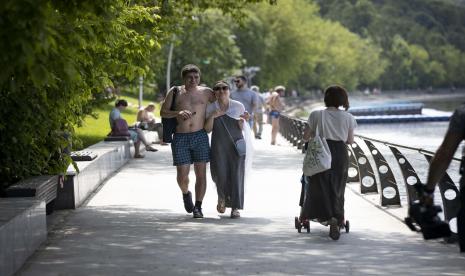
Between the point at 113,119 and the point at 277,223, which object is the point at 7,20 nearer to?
the point at 277,223

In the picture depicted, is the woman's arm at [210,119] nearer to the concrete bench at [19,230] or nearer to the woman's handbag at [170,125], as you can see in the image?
the woman's handbag at [170,125]

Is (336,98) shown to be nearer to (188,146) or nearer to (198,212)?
(188,146)

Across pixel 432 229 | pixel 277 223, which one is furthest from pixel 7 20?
pixel 277 223

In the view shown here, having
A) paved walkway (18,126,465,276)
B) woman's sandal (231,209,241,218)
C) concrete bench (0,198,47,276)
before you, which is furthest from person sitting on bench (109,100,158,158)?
concrete bench (0,198,47,276)

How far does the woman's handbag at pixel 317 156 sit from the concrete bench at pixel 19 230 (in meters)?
2.48

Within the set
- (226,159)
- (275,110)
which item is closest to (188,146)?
(226,159)

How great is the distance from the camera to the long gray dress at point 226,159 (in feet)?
42.0

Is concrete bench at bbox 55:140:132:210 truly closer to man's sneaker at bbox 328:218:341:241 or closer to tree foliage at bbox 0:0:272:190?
tree foliage at bbox 0:0:272:190

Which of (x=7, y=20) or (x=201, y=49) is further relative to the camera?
(x=201, y=49)

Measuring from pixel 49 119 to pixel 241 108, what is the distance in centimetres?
225

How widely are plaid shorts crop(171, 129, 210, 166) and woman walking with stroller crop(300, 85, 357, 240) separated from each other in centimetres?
208

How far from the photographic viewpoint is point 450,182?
1066 centimetres

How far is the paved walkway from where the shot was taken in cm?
885

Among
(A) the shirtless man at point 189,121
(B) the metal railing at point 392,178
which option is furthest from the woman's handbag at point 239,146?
(B) the metal railing at point 392,178
